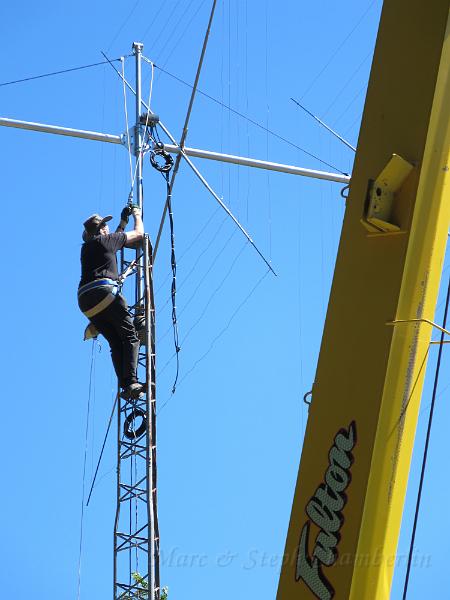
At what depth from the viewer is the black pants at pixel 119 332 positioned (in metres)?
12.3

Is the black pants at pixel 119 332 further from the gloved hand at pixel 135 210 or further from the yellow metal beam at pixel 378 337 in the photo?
→ the yellow metal beam at pixel 378 337

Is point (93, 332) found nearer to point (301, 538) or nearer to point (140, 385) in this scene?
point (140, 385)

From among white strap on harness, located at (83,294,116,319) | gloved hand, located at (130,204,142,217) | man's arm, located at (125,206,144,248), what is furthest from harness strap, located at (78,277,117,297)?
gloved hand, located at (130,204,142,217)

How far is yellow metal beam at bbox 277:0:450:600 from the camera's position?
5.34 meters

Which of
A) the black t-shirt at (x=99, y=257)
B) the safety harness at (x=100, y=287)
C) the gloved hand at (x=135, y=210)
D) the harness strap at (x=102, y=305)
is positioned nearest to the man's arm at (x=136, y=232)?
the gloved hand at (x=135, y=210)

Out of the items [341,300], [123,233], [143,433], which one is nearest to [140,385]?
[143,433]

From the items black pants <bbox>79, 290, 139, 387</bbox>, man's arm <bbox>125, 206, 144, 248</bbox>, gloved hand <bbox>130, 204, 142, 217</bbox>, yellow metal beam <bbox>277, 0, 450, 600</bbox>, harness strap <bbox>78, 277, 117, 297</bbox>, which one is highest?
gloved hand <bbox>130, 204, 142, 217</bbox>

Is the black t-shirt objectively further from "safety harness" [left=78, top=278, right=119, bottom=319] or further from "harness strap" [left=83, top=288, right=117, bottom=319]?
"harness strap" [left=83, top=288, right=117, bottom=319]

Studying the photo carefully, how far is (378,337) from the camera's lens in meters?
5.48

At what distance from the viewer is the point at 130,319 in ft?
41.0

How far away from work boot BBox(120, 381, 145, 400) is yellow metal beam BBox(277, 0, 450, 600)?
693 centimetres

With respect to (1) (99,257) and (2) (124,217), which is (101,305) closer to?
(1) (99,257)

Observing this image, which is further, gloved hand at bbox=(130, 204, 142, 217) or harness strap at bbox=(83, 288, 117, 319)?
A: gloved hand at bbox=(130, 204, 142, 217)

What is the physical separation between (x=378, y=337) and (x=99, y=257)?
7.14 metres
